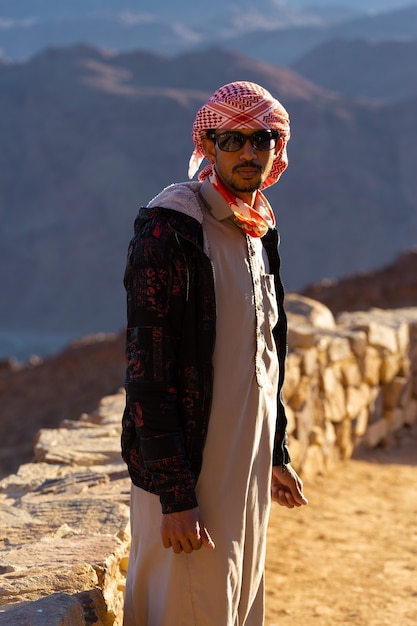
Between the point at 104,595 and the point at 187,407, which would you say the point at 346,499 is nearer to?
the point at 104,595

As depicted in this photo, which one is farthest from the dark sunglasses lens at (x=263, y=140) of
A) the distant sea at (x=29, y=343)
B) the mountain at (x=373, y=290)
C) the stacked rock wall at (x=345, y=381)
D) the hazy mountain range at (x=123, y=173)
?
the hazy mountain range at (x=123, y=173)

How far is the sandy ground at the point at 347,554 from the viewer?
3570mm

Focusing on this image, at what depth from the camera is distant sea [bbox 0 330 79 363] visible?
127 ft

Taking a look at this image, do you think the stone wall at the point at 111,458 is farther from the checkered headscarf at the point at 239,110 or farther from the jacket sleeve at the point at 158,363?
the checkered headscarf at the point at 239,110

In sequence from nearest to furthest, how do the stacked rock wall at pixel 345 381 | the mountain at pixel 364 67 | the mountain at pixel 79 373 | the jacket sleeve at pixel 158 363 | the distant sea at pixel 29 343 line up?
the jacket sleeve at pixel 158 363, the stacked rock wall at pixel 345 381, the mountain at pixel 79 373, the distant sea at pixel 29 343, the mountain at pixel 364 67

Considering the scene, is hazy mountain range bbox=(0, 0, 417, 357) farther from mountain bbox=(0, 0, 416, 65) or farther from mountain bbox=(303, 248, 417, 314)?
mountain bbox=(0, 0, 416, 65)

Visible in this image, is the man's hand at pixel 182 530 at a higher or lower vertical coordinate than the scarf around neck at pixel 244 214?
lower

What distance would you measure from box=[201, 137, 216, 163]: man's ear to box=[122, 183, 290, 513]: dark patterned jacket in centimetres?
20

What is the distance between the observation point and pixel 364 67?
254 ft

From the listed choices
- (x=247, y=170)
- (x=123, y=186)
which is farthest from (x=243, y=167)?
(x=123, y=186)

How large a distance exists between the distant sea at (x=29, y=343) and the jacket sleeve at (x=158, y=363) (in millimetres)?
36036

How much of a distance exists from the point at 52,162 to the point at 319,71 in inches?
1428

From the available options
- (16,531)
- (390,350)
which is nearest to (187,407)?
(16,531)

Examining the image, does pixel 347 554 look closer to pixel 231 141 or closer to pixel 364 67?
pixel 231 141
